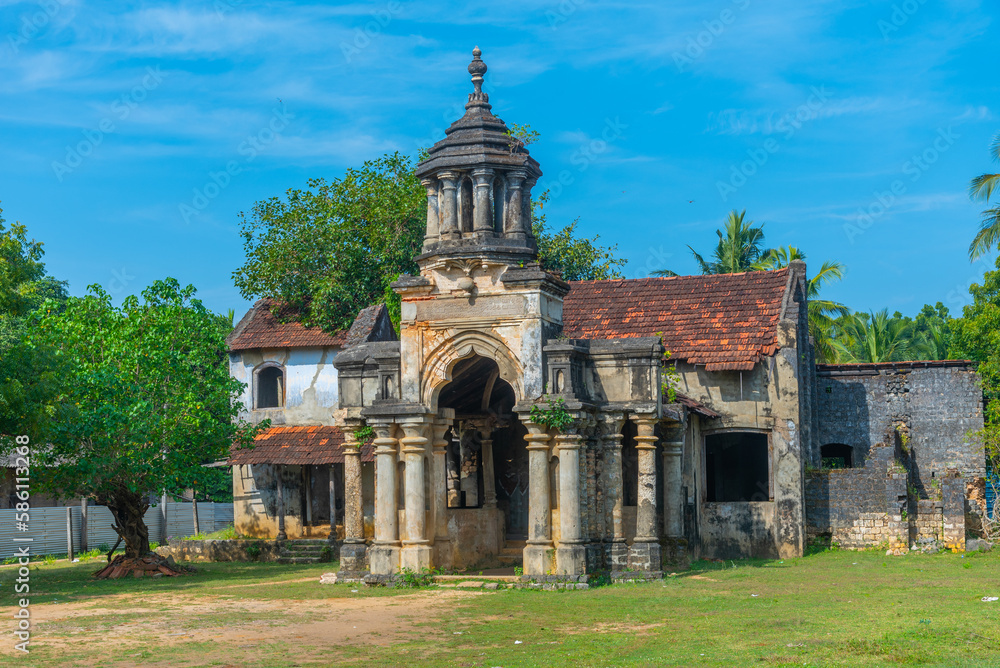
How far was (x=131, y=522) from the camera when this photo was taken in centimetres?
2075

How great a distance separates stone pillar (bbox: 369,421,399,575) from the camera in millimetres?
17938

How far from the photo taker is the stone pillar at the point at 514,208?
17984mm

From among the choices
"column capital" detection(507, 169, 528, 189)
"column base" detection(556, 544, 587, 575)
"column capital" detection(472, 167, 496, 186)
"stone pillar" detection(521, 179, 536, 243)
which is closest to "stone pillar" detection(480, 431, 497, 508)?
"column base" detection(556, 544, 587, 575)

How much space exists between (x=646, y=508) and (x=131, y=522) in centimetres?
978

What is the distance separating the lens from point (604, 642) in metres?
11.5

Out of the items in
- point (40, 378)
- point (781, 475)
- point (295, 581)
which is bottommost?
point (295, 581)

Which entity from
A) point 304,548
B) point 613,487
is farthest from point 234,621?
point 304,548

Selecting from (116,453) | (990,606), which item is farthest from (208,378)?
(990,606)

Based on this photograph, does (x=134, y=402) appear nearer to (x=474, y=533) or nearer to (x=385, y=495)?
(x=385, y=495)

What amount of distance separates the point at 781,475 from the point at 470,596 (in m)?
9.19

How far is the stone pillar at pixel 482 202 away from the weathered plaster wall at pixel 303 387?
12.1m

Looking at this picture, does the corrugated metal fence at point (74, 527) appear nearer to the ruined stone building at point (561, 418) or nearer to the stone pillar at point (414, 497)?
the ruined stone building at point (561, 418)

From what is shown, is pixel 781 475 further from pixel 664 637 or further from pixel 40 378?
pixel 40 378

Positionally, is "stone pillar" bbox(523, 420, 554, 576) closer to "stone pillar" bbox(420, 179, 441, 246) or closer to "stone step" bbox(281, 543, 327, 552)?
"stone pillar" bbox(420, 179, 441, 246)
